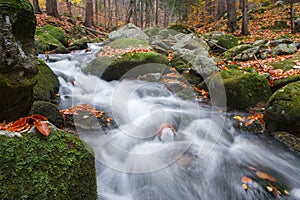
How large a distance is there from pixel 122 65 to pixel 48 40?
510 centimetres

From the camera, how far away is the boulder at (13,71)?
237cm

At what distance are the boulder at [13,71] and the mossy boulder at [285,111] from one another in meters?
4.22

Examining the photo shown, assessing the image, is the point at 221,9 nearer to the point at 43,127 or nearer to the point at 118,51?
the point at 118,51

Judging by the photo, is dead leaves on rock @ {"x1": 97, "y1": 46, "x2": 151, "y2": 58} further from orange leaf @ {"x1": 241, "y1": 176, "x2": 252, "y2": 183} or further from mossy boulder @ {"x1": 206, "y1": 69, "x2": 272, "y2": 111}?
orange leaf @ {"x1": 241, "y1": 176, "x2": 252, "y2": 183}

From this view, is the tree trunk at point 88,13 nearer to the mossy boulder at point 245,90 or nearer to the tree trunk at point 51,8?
the tree trunk at point 51,8

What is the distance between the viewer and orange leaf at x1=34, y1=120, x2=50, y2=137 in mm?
1942

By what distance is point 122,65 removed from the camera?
6.99 meters

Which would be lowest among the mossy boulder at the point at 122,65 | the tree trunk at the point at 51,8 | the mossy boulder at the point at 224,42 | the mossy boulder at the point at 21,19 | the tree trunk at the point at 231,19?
the mossy boulder at the point at 122,65

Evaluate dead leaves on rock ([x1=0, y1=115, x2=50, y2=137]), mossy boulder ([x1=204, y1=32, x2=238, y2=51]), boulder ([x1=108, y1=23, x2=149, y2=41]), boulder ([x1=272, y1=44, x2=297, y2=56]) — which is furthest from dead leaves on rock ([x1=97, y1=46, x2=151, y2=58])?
dead leaves on rock ([x1=0, y1=115, x2=50, y2=137])

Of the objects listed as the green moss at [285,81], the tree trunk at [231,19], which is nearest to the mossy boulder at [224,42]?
the tree trunk at [231,19]

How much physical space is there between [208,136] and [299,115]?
165cm

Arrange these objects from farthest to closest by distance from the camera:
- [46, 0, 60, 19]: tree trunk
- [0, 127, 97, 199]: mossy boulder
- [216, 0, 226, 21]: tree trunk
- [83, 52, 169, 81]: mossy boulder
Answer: [216, 0, 226, 21]: tree trunk
[46, 0, 60, 19]: tree trunk
[83, 52, 169, 81]: mossy boulder
[0, 127, 97, 199]: mossy boulder

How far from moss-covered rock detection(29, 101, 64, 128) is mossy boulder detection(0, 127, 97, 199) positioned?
69.1 inches

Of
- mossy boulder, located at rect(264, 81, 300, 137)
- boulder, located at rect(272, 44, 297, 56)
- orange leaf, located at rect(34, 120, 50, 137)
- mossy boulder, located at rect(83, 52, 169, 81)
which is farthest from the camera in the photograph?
boulder, located at rect(272, 44, 297, 56)
